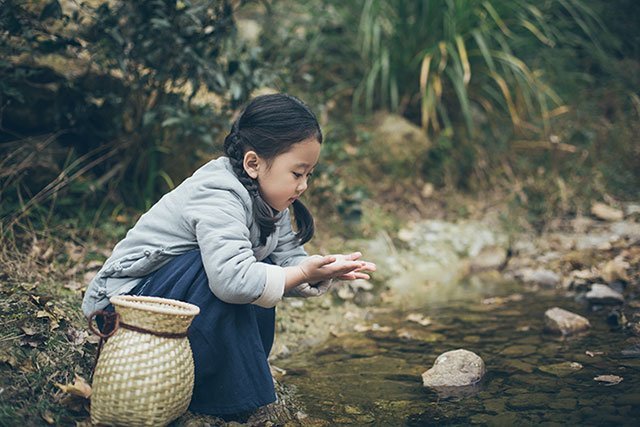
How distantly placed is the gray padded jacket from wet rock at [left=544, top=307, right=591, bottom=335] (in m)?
1.38

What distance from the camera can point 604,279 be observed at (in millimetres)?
3301

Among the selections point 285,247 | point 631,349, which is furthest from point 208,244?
point 631,349

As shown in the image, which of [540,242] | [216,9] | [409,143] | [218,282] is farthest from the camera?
[409,143]

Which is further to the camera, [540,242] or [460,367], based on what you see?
[540,242]

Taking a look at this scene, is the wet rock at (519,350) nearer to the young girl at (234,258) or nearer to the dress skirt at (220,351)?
the young girl at (234,258)

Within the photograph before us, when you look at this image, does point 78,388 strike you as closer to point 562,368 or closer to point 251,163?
point 251,163

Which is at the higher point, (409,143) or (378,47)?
(378,47)

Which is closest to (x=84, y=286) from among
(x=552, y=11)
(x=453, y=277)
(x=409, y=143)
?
(x=453, y=277)

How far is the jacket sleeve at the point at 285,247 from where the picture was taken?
7.42ft

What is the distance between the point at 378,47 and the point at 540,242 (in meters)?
1.97

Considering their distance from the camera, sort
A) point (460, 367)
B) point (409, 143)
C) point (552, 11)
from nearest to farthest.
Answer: point (460, 367) → point (409, 143) → point (552, 11)

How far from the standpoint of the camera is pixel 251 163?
204cm

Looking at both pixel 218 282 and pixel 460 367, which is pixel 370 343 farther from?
pixel 218 282

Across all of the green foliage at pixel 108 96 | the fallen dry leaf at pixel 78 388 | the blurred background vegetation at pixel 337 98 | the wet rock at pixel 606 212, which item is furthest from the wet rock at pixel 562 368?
the wet rock at pixel 606 212
